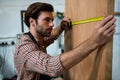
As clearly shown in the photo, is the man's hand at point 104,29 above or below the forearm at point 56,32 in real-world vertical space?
above

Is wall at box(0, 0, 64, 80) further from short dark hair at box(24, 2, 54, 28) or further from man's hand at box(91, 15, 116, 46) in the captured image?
man's hand at box(91, 15, 116, 46)

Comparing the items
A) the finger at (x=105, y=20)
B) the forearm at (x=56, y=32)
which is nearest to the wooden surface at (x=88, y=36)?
the finger at (x=105, y=20)

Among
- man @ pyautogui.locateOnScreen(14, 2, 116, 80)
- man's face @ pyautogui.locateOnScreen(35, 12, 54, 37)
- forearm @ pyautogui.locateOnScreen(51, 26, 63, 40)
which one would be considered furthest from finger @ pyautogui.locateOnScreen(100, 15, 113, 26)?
forearm @ pyautogui.locateOnScreen(51, 26, 63, 40)

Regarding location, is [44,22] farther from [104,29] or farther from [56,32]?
[104,29]

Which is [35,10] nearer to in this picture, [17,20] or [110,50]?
[110,50]

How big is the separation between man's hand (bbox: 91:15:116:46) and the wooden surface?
3 cm

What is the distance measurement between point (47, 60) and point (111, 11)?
1.28ft

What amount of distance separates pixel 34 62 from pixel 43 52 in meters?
0.12

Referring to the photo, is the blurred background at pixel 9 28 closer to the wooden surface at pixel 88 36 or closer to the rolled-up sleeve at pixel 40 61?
the wooden surface at pixel 88 36

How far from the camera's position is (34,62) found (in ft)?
3.04

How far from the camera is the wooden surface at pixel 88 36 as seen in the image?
0.77 m

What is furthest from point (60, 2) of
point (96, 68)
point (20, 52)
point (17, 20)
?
point (96, 68)

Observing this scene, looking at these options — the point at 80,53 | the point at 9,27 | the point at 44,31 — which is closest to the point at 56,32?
the point at 44,31

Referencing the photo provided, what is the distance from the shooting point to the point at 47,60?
88 centimetres
